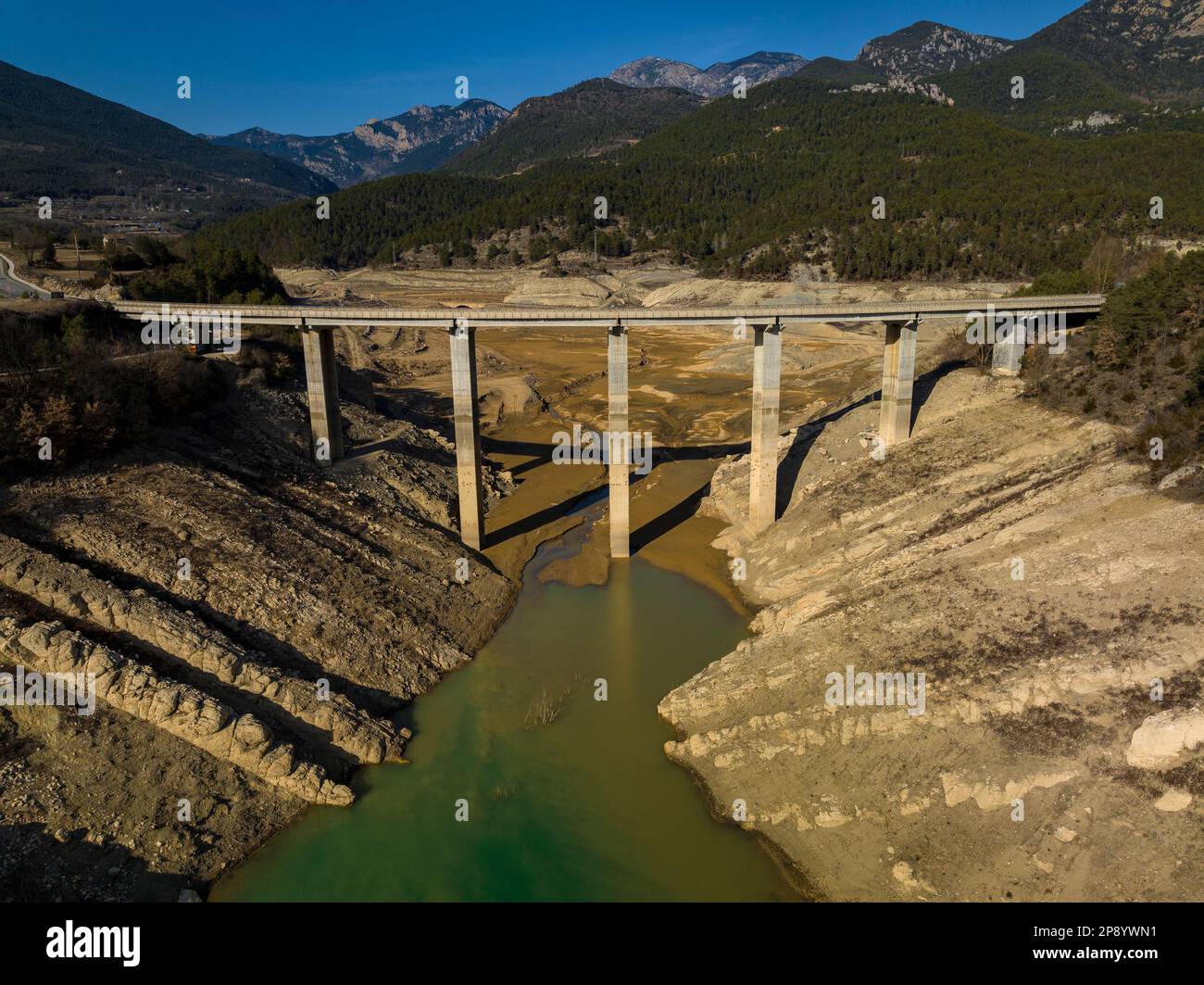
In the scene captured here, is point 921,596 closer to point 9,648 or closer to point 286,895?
point 286,895

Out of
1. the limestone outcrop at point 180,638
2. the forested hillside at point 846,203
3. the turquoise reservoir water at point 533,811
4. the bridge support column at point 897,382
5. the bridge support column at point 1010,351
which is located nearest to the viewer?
the turquoise reservoir water at point 533,811

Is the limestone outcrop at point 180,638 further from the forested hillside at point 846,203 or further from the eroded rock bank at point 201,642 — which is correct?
the forested hillside at point 846,203

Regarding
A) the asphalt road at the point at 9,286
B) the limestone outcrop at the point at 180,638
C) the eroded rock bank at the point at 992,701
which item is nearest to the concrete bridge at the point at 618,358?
the eroded rock bank at the point at 992,701

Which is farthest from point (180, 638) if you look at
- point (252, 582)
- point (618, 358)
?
point (618, 358)

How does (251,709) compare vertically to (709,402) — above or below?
below

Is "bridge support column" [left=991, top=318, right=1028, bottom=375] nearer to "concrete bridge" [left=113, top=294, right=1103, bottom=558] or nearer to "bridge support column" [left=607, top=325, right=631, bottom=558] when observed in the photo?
"concrete bridge" [left=113, top=294, right=1103, bottom=558]

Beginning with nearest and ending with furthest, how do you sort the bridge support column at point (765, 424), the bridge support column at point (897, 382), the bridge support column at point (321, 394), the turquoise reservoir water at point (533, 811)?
the turquoise reservoir water at point (533, 811) → the bridge support column at point (765, 424) → the bridge support column at point (321, 394) → the bridge support column at point (897, 382)
